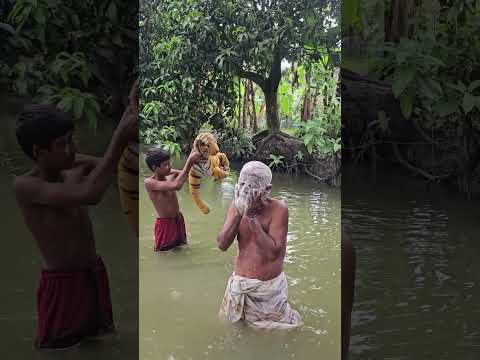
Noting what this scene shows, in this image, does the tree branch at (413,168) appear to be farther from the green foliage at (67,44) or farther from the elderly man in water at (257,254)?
the elderly man in water at (257,254)

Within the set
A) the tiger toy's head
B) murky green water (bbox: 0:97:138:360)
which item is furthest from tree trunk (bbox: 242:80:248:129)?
murky green water (bbox: 0:97:138:360)

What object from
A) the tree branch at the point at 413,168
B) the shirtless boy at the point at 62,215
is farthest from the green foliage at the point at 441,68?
the shirtless boy at the point at 62,215

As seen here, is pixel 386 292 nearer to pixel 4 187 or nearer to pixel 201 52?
pixel 201 52

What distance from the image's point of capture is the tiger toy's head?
2.39 m

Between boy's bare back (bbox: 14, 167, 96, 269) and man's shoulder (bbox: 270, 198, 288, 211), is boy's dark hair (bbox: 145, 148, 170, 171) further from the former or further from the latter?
boy's bare back (bbox: 14, 167, 96, 269)

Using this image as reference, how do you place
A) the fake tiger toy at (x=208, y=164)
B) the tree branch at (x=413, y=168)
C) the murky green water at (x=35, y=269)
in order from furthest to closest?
the tree branch at (x=413, y=168)
the murky green water at (x=35, y=269)
the fake tiger toy at (x=208, y=164)

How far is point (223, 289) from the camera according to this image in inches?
93.8

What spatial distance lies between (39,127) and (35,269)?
2.93 feet

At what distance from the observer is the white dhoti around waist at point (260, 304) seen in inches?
92.4

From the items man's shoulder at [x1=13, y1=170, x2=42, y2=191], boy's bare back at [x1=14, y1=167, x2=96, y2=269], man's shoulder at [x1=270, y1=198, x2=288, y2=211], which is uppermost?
man's shoulder at [x1=13, y1=170, x2=42, y2=191]

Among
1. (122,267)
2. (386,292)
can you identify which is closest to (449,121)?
(386,292)

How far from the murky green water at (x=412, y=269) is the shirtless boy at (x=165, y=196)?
1.01 metres

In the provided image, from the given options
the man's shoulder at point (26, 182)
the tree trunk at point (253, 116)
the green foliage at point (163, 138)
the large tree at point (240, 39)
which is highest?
the large tree at point (240, 39)

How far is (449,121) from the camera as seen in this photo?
508 centimetres
